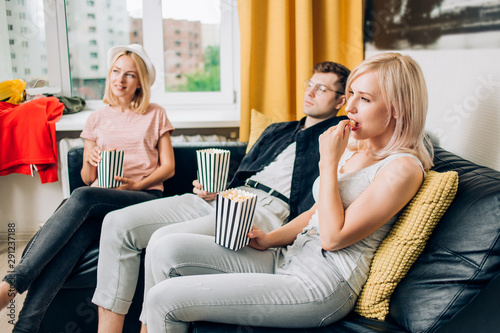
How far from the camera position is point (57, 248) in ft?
5.16

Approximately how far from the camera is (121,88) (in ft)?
6.77

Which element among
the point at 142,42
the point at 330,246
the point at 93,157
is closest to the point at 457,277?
the point at 330,246

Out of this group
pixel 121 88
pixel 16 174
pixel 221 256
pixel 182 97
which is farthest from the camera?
pixel 182 97

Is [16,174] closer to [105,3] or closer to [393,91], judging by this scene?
[105,3]

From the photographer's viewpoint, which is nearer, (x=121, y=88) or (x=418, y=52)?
(x=418, y=52)

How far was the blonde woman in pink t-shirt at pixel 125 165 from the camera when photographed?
1.58 meters

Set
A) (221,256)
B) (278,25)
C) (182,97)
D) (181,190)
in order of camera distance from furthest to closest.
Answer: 1. (182,97)
2. (278,25)
3. (181,190)
4. (221,256)

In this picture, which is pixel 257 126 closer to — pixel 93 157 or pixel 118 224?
pixel 93 157

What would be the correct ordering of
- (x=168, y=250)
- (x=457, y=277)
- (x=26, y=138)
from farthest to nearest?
1. (x=26, y=138)
2. (x=168, y=250)
3. (x=457, y=277)

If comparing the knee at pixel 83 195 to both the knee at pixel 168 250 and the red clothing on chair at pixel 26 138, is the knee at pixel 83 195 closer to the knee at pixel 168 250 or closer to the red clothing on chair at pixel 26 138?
the knee at pixel 168 250

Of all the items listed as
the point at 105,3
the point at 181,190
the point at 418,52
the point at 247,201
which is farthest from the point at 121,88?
the point at 418,52

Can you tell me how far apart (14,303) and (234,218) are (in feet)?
4.15

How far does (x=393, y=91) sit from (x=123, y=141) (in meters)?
1.32

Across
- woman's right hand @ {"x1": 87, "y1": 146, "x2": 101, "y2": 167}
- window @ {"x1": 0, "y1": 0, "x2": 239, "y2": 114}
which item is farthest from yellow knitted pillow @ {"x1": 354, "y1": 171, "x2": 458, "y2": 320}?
window @ {"x1": 0, "y1": 0, "x2": 239, "y2": 114}
